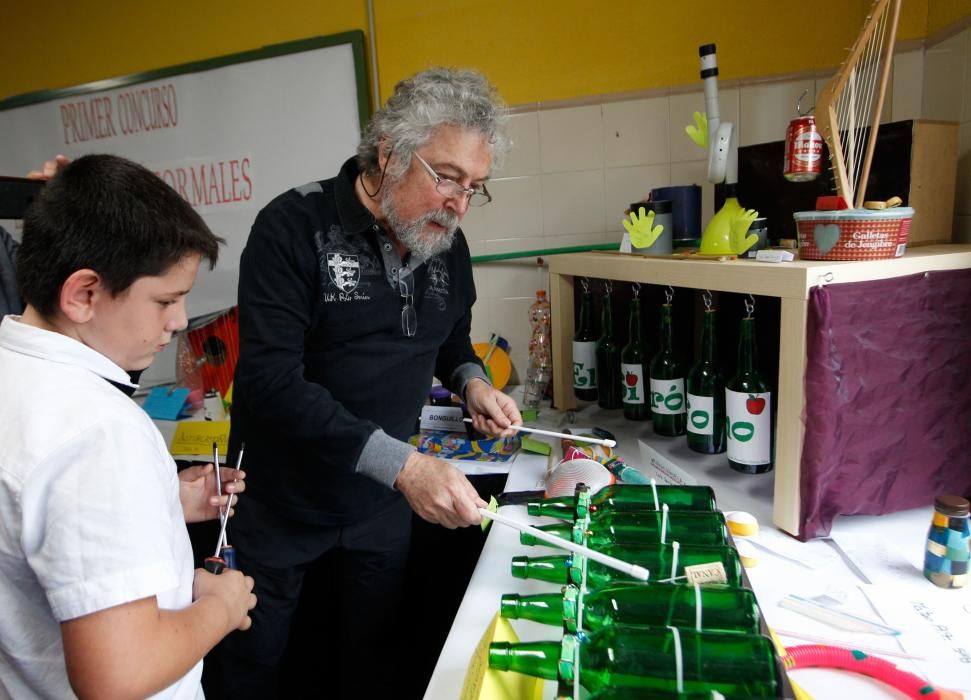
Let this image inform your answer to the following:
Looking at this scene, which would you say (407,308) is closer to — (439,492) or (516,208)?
(439,492)

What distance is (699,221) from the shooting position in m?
1.56

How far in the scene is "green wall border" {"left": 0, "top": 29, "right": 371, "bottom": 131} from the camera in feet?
6.62

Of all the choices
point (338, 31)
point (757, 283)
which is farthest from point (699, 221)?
point (338, 31)

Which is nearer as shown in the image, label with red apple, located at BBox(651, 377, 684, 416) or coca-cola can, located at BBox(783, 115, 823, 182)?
coca-cola can, located at BBox(783, 115, 823, 182)

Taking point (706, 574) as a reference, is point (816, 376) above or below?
above

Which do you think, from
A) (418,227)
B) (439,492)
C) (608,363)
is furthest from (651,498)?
(608,363)

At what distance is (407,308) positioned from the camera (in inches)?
45.4

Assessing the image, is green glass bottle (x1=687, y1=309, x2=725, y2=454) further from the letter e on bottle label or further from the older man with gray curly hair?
the letter e on bottle label

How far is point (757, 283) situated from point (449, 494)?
1.94ft

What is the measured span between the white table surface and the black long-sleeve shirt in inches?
8.9

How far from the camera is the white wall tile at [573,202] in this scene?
188cm

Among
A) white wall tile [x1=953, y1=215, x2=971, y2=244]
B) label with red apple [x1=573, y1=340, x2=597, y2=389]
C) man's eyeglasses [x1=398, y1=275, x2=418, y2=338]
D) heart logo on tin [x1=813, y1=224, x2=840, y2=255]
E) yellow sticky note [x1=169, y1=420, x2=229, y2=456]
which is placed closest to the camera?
heart logo on tin [x1=813, y1=224, x2=840, y2=255]

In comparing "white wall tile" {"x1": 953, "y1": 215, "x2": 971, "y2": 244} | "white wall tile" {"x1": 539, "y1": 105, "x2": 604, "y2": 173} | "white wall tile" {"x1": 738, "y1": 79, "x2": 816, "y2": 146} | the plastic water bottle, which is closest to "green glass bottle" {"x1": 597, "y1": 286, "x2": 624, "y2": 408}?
the plastic water bottle

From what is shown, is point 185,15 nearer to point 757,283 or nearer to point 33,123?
point 33,123
